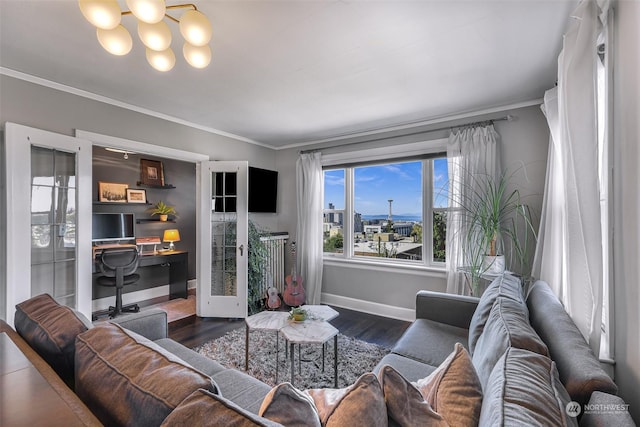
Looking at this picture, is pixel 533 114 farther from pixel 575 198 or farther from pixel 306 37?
pixel 306 37

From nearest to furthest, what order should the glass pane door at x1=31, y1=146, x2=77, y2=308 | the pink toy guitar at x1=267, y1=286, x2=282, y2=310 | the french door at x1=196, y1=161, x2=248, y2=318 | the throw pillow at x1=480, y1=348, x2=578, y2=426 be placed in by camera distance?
the throw pillow at x1=480, y1=348, x2=578, y2=426, the glass pane door at x1=31, y1=146, x2=77, y2=308, the french door at x1=196, y1=161, x2=248, y2=318, the pink toy guitar at x1=267, y1=286, x2=282, y2=310

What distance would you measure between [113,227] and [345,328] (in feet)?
11.5

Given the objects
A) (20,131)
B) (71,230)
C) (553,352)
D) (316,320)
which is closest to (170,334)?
(71,230)

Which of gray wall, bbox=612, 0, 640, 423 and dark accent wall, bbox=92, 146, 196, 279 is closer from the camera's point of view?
gray wall, bbox=612, 0, 640, 423

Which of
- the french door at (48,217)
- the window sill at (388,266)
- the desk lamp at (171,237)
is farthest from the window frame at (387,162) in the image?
the french door at (48,217)

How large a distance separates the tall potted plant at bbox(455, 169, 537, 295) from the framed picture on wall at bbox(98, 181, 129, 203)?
4620 millimetres

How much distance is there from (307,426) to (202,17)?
1.66 metres

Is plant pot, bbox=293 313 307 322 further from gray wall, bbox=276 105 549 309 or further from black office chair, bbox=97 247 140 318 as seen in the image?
black office chair, bbox=97 247 140 318

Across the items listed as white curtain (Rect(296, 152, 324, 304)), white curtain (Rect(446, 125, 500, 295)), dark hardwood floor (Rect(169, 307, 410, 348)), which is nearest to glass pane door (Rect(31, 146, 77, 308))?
dark hardwood floor (Rect(169, 307, 410, 348))

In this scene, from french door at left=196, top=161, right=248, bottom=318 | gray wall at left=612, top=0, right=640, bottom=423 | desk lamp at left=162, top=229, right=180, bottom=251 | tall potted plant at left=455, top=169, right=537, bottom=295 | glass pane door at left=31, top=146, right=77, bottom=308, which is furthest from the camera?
desk lamp at left=162, top=229, right=180, bottom=251

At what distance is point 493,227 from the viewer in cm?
266

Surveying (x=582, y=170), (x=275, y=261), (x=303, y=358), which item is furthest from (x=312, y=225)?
(x=582, y=170)

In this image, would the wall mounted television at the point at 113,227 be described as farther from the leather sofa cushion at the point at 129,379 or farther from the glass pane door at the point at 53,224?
the leather sofa cushion at the point at 129,379

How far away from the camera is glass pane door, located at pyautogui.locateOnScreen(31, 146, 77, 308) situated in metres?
2.37
